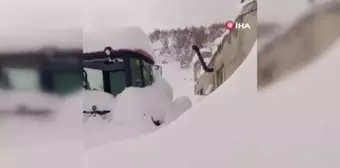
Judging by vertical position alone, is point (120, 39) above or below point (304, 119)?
above

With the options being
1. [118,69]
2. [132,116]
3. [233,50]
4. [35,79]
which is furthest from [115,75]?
[233,50]

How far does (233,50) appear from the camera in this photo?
1.09 metres

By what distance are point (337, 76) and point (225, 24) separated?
13.2 inches

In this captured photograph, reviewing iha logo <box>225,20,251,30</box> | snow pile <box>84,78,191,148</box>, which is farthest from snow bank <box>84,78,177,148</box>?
iha logo <box>225,20,251,30</box>

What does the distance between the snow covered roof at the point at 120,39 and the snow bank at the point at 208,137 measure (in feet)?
0.72

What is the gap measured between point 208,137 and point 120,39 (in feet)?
1.23

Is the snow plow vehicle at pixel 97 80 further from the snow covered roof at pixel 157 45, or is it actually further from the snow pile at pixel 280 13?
the snow pile at pixel 280 13

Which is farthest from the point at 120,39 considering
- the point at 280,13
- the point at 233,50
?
the point at 280,13

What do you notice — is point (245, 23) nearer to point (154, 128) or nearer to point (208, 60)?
point (208, 60)

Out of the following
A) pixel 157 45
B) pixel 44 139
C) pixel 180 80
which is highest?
pixel 157 45

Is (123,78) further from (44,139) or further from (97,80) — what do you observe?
(44,139)

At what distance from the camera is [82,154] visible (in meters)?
1.11

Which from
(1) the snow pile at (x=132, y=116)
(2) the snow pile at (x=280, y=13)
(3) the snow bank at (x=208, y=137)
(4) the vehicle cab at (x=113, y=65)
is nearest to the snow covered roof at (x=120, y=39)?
(4) the vehicle cab at (x=113, y=65)

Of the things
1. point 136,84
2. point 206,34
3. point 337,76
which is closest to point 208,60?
point 206,34
